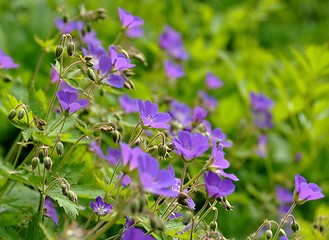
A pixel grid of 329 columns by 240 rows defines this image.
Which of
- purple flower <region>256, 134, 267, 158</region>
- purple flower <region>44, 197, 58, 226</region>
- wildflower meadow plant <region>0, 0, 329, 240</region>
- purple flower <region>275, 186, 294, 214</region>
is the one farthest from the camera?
purple flower <region>256, 134, 267, 158</region>

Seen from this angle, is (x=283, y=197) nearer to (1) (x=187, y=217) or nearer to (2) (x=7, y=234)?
(1) (x=187, y=217)

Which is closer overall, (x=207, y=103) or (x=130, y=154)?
(x=130, y=154)

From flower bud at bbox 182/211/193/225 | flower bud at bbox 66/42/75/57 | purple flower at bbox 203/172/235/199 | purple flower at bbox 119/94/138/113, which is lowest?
purple flower at bbox 119/94/138/113

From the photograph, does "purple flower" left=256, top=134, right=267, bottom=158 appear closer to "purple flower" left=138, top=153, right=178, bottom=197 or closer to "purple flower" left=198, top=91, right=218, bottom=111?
"purple flower" left=198, top=91, right=218, bottom=111

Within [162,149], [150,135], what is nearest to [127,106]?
[150,135]

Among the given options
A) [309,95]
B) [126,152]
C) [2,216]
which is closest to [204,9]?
[309,95]

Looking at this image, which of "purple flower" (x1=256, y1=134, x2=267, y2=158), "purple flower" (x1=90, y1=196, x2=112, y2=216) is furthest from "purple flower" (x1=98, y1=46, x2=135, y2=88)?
"purple flower" (x1=256, y1=134, x2=267, y2=158)

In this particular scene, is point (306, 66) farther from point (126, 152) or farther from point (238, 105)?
point (126, 152)
